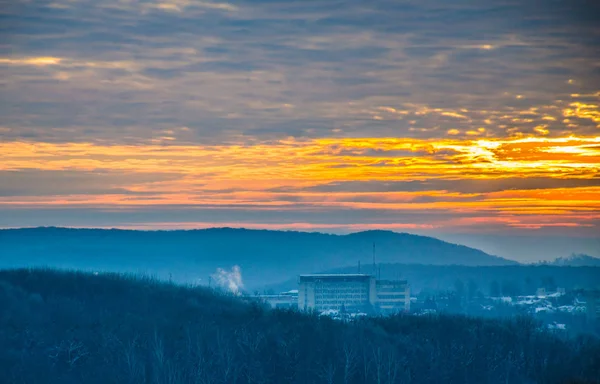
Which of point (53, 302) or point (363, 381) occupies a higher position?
point (53, 302)

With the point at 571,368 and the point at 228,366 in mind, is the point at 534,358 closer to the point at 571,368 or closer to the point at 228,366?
the point at 571,368

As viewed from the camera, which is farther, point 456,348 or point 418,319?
point 418,319

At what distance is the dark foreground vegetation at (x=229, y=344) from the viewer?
8775 cm

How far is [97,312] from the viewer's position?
102 m

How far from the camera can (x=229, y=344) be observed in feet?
310

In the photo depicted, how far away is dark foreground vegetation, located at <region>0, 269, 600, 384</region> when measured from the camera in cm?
8775

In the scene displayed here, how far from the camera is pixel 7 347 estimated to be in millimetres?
88688

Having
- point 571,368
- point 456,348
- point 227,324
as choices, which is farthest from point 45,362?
point 571,368

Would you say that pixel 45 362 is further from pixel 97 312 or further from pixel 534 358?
pixel 534 358

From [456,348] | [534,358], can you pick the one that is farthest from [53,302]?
[534,358]

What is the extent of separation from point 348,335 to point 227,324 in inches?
424

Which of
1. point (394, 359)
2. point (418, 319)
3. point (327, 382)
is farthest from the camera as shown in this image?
point (418, 319)

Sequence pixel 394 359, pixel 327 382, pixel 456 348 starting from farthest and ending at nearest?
pixel 456 348, pixel 394 359, pixel 327 382

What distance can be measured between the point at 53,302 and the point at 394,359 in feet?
96.7
